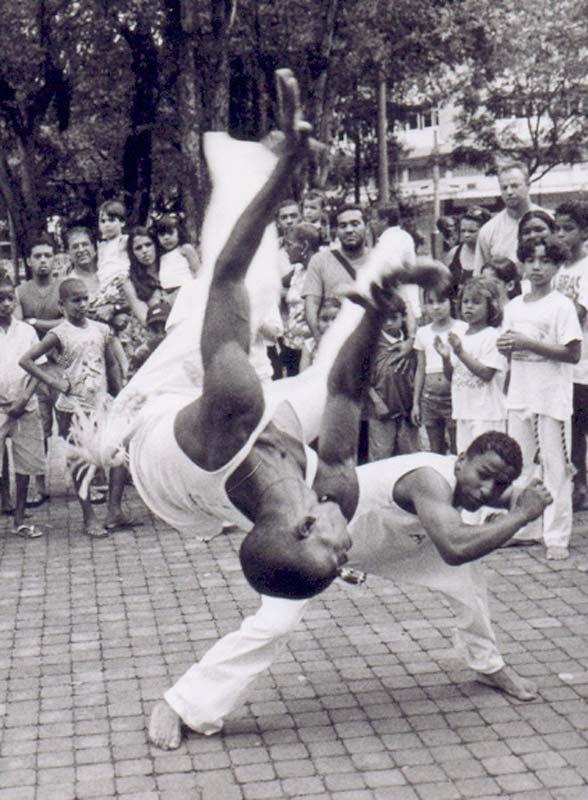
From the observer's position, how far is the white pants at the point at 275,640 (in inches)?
174

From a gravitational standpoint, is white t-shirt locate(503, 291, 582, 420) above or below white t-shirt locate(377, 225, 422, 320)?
below

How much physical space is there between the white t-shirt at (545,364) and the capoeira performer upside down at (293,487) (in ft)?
6.80

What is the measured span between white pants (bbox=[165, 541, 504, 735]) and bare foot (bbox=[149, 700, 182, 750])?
0.12 feet

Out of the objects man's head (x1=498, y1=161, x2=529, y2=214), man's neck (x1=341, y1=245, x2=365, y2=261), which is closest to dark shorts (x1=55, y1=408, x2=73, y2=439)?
man's neck (x1=341, y1=245, x2=365, y2=261)

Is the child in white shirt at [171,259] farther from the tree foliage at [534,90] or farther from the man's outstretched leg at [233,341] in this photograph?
the tree foliage at [534,90]

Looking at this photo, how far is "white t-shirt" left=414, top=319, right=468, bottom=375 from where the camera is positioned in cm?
786

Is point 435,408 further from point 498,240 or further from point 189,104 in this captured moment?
point 189,104

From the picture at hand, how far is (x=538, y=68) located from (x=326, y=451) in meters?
28.6

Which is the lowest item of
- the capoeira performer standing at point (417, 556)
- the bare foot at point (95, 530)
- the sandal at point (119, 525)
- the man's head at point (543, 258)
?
the sandal at point (119, 525)

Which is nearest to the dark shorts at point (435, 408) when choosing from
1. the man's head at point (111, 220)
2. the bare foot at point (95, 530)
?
the bare foot at point (95, 530)

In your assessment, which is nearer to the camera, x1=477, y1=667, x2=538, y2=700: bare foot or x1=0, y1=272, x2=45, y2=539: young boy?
x1=477, y1=667, x2=538, y2=700: bare foot

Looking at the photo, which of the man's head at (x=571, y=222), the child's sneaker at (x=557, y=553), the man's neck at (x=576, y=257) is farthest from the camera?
the man's neck at (x=576, y=257)

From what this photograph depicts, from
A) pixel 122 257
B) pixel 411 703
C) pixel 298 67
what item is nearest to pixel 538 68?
pixel 298 67

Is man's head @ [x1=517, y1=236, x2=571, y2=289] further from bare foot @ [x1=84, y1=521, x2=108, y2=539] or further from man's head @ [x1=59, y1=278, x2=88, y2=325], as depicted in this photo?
bare foot @ [x1=84, y1=521, x2=108, y2=539]
